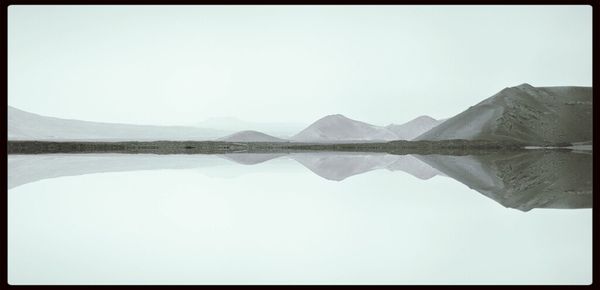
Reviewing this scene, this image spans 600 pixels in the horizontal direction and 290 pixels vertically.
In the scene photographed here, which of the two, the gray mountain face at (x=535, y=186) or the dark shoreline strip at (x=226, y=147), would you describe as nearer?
the gray mountain face at (x=535, y=186)

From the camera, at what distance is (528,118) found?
8862 centimetres

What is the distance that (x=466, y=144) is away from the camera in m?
83.2

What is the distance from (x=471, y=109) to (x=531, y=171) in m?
75.3

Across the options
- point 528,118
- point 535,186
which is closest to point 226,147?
point 528,118

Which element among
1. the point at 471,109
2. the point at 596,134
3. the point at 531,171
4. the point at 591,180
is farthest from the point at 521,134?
the point at 591,180

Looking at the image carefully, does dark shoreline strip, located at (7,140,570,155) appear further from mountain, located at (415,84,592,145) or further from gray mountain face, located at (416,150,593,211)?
gray mountain face, located at (416,150,593,211)

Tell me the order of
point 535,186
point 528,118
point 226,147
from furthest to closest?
point 528,118 → point 226,147 → point 535,186

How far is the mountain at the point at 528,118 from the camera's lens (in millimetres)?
81625

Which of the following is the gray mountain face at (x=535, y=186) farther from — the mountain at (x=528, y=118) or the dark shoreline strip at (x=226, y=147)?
the mountain at (x=528, y=118)

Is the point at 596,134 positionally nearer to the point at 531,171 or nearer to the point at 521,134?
the point at 531,171

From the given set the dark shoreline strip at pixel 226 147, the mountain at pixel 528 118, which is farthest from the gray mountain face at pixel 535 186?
the mountain at pixel 528 118

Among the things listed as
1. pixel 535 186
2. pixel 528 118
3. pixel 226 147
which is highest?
pixel 528 118

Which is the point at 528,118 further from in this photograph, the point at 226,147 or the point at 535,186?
the point at 535,186

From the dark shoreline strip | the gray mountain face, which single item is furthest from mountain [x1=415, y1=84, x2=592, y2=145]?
the gray mountain face
